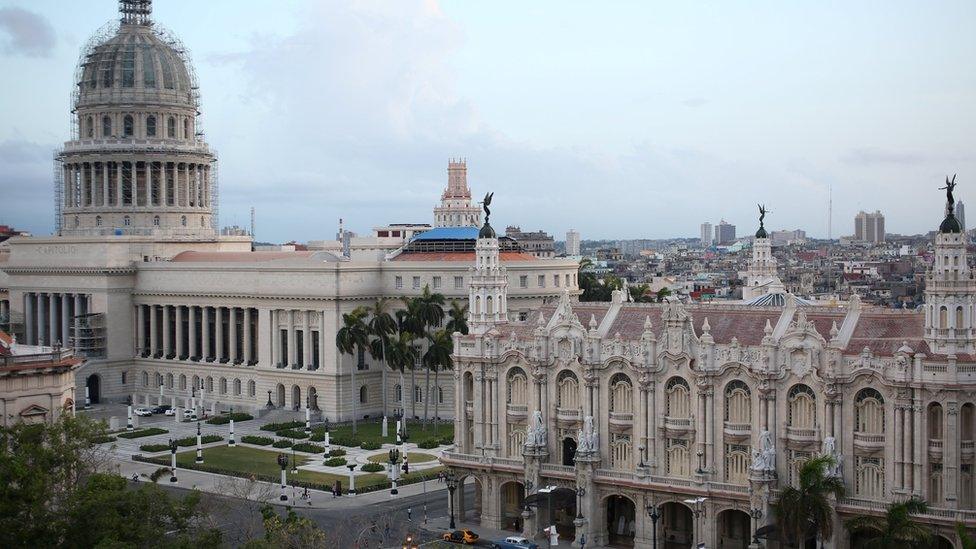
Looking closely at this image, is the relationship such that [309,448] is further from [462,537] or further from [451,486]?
[462,537]

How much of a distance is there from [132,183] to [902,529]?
125 metres

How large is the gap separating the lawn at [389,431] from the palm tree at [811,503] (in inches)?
2010

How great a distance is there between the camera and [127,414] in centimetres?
14162

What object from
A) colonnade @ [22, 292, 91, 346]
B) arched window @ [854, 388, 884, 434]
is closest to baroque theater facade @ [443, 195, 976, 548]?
arched window @ [854, 388, 884, 434]

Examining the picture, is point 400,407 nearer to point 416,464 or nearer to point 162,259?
point 416,464

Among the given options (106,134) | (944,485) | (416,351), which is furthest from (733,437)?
(106,134)

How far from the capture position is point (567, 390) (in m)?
86.1

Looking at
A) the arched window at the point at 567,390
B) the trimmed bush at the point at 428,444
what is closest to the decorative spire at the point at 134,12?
the trimmed bush at the point at 428,444

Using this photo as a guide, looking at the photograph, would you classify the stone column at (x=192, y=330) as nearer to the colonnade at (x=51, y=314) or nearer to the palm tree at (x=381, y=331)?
the colonnade at (x=51, y=314)

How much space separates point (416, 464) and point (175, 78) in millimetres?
85237

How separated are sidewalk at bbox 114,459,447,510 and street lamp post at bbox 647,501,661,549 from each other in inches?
831

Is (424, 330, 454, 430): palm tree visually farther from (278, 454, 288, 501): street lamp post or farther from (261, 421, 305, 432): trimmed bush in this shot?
(278, 454, 288, 501): street lamp post

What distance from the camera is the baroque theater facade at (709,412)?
234 feet

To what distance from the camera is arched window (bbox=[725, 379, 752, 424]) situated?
7788 centimetres
